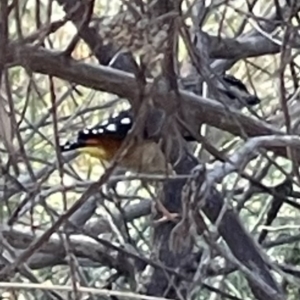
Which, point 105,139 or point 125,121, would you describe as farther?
point 105,139

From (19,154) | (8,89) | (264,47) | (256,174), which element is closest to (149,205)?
(256,174)

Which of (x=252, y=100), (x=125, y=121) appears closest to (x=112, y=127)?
(x=125, y=121)

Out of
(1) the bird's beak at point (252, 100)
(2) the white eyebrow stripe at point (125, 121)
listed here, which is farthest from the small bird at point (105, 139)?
(1) the bird's beak at point (252, 100)

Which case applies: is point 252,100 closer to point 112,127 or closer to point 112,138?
point 112,127

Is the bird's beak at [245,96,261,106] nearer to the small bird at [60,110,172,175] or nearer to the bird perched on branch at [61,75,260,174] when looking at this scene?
the bird perched on branch at [61,75,260,174]

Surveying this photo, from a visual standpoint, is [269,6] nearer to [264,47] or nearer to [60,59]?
[264,47]

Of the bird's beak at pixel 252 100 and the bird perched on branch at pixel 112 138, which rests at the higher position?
the bird's beak at pixel 252 100

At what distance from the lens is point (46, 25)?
4.39ft

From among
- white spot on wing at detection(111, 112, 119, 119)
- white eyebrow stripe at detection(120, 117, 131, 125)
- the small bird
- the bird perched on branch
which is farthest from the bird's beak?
white spot on wing at detection(111, 112, 119, 119)

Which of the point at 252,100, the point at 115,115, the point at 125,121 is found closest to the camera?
the point at 252,100

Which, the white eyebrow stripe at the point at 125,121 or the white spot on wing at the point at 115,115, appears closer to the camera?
the white eyebrow stripe at the point at 125,121

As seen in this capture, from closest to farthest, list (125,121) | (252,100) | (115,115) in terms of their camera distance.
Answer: (252,100) < (125,121) < (115,115)

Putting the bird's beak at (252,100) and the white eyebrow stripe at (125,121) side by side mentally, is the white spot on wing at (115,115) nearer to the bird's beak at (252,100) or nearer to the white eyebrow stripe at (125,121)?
the white eyebrow stripe at (125,121)

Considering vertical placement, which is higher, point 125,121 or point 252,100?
point 252,100
